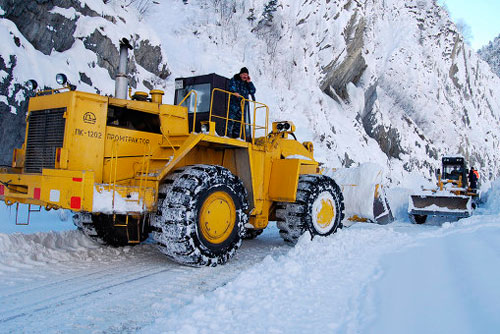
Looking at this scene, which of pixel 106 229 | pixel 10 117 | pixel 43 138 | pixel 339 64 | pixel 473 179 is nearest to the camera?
pixel 43 138

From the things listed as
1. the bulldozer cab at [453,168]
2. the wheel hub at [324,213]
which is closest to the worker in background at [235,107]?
the wheel hub at [324,213]

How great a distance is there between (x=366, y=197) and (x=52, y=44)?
965cm

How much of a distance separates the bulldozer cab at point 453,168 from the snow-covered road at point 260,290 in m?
15.4

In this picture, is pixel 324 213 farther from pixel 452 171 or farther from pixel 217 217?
pixel 452 171

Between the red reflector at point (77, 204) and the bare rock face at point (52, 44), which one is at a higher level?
the bare rock face at point (52, 44)

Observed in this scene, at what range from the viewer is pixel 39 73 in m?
10.6

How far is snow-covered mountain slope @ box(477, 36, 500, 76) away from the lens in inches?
2717

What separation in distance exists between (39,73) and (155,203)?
282 inches

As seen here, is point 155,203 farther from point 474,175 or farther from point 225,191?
point 474,175

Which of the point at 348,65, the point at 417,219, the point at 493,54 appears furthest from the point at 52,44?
the point at 493,54

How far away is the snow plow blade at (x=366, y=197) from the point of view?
417 inches

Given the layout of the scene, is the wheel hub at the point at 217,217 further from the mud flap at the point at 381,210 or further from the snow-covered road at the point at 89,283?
the mud flap at the point at 381,210

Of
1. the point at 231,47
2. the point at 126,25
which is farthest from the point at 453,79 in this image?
the point at 126,25

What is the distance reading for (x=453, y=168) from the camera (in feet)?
65.8
